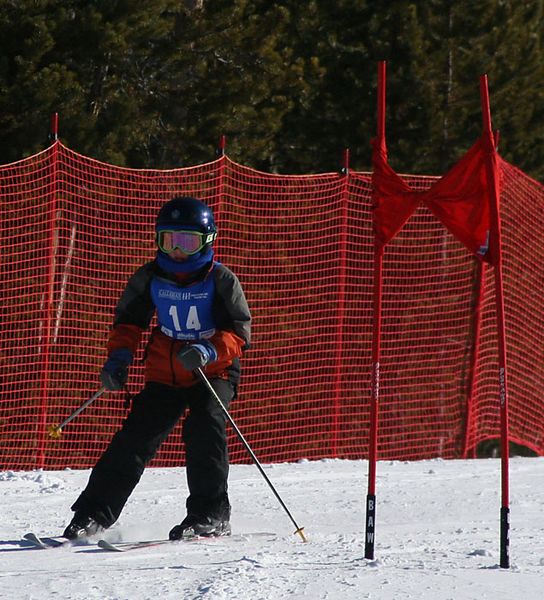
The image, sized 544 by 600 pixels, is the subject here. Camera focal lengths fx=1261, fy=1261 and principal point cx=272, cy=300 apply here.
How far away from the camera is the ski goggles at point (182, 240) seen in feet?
19.4

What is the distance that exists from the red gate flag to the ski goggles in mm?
869

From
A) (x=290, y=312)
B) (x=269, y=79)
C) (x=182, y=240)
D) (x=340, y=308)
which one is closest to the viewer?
(x=182, y=240)

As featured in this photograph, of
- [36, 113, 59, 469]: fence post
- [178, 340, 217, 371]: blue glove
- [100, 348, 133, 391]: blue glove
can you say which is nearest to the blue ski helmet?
[178, 340, 217, 371]: blue glove

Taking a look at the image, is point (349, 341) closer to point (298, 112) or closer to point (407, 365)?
point (407, 365)

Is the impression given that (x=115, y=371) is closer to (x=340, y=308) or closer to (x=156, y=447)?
(x=156, y=447)

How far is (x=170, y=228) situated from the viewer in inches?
233

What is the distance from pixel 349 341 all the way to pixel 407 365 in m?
1.15

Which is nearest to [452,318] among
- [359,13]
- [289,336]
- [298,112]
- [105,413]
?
[289,336]

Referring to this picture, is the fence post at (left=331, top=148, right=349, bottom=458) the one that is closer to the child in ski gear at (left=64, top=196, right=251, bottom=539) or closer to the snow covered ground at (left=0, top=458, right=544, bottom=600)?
the snow covered ground at (left=0, top=458, right=544, bottom=600)

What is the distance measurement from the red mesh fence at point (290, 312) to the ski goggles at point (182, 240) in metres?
3.29

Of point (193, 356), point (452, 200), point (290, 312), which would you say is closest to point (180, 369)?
point (193, 356)

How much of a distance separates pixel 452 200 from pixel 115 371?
1788 millimetres

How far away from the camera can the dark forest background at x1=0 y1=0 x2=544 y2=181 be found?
39.0 feet

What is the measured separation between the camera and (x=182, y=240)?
5.92 meters
